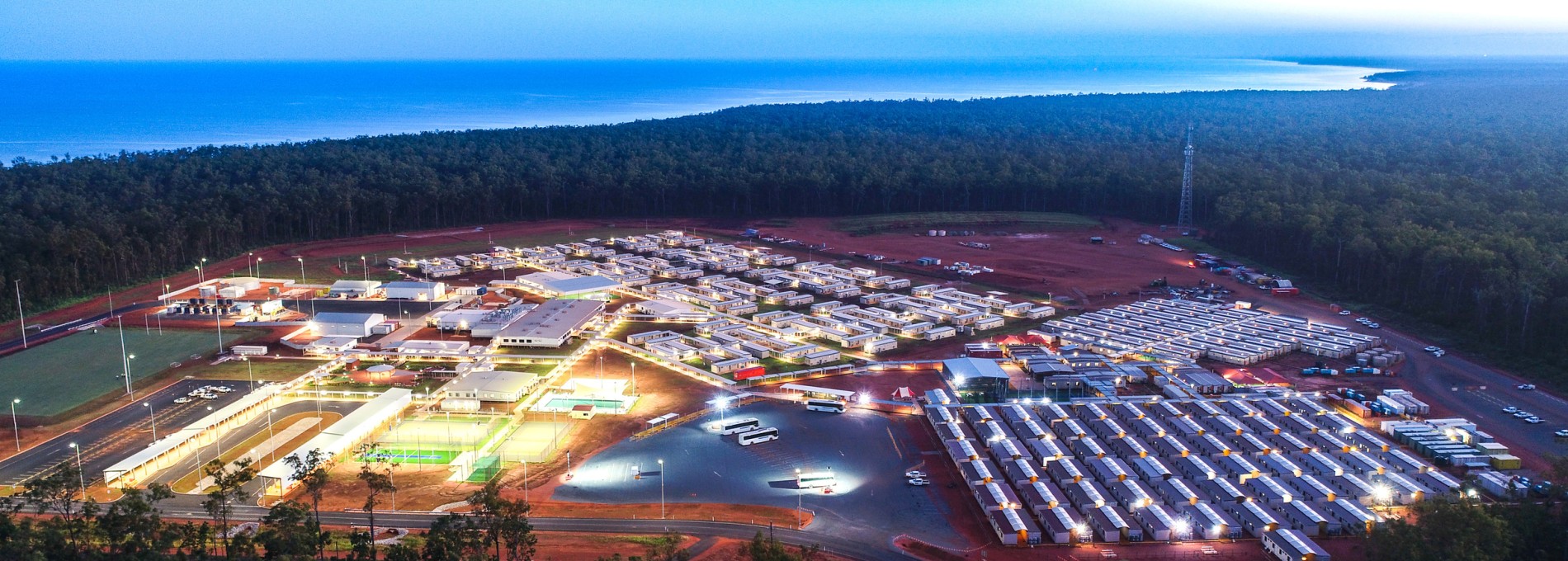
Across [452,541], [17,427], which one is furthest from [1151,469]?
[17,427]

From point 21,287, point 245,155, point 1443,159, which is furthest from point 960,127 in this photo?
point 21,287

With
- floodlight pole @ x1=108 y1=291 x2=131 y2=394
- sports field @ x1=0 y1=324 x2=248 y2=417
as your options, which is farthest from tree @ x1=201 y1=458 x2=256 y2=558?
sports field @ x1=0 y1=324 x2=248 y2=417

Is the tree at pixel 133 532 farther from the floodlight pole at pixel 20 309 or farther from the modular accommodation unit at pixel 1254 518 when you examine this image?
the floodlight pole at pixel 20 309

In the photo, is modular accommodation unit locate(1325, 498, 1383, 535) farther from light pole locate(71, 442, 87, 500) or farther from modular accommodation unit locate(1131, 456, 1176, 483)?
light pole locate(71, 442, 87, 500)

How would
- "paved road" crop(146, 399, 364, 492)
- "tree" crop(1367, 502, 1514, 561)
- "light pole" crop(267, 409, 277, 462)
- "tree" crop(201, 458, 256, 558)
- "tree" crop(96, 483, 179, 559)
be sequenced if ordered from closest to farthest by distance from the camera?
"tree" crop(1367, 502, 1514, 561), "tree" crop(96, 483, 179, 559), "tree" crop(201, 458, 256, 558), "paved road" crop(146, 399, 364, 492), "light pole" crop(267, 409, 277, 462)

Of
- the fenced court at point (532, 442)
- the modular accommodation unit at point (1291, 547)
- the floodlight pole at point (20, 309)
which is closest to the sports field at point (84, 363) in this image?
the floodlight pole at point (20, 309)

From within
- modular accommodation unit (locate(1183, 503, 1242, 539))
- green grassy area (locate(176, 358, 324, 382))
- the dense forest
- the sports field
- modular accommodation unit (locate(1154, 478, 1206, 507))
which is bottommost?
modular accommodation unit (locate(1183, 503, 1242, 539))

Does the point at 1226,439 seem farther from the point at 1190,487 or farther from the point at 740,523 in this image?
the point at 740,523
